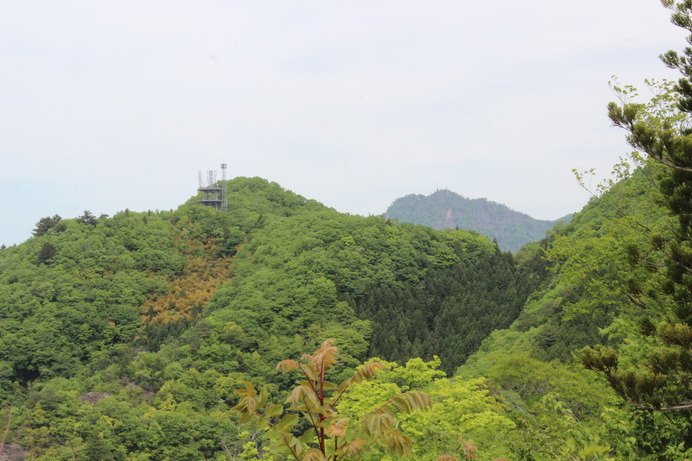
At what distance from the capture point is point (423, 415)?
67.0 ft

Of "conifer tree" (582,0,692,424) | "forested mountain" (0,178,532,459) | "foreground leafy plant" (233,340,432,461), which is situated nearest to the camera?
"foreground leafy plant" (233,340,432,461)

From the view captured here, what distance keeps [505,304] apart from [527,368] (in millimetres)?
26148

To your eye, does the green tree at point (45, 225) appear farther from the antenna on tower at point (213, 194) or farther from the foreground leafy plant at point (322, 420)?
the foreground leafy plant at point (322, 420)

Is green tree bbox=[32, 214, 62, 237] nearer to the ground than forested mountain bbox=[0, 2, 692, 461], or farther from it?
farther from it

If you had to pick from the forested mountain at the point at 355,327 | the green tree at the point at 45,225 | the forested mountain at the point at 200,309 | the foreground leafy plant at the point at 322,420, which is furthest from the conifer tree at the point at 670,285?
the green tree at the point at 45,225

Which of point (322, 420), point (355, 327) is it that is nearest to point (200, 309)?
point (355, 327)

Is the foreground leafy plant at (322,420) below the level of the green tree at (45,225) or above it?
below

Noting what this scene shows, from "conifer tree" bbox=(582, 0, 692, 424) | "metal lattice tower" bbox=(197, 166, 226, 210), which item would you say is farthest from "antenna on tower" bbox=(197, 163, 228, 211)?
"conifer tree" bbox=(582, 0, 692, 424)

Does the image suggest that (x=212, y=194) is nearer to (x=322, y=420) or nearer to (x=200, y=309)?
(x=200, y=309)

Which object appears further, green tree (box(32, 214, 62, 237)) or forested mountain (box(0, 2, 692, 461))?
green tree (box(32, 214, 62, 237))

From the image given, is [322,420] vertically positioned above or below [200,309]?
above

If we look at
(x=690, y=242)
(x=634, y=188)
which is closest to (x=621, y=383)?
(x=690, y=242)

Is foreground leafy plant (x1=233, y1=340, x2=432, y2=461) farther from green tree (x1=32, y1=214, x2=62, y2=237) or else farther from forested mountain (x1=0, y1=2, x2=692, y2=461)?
green tree (x1=32, y1=214, x2=62, y2=237)

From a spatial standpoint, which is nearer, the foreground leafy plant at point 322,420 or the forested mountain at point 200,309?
the foreground leafy plant at point 322,420
